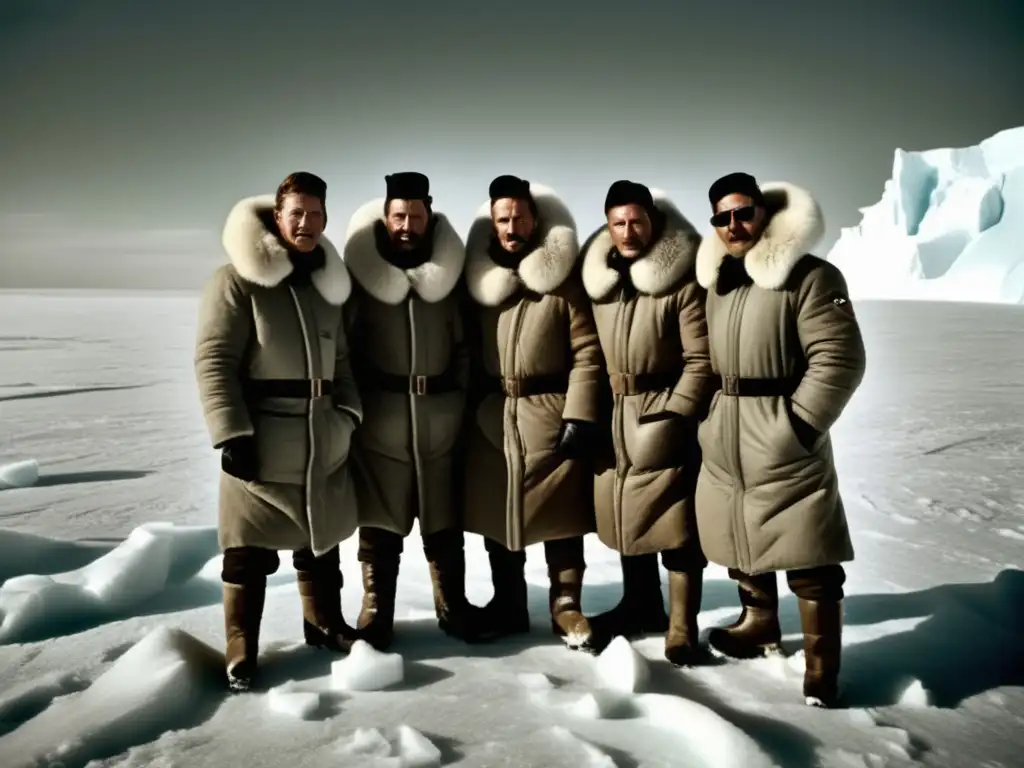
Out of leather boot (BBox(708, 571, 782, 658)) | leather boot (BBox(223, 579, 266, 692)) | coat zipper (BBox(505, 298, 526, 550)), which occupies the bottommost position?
leather boot (BBox(708, 571, 782, 658))

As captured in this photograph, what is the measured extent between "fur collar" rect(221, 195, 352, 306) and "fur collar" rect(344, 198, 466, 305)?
16 cm

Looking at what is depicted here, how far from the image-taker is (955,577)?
3.35m

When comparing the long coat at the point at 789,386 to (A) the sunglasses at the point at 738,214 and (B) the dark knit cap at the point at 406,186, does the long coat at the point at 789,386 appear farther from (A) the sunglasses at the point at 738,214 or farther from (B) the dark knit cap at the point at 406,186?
(B) the dark knit cap at the point at 406,186

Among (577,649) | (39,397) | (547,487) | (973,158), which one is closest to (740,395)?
(547,487)

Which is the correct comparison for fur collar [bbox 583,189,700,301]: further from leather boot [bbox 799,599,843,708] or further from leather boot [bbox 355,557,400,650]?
leather boot [bbox 355,557,400,650]

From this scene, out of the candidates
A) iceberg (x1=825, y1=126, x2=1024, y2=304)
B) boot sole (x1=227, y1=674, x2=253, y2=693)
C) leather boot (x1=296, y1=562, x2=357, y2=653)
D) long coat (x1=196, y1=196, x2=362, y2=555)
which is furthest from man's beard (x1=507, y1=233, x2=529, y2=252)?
iceberg (x1=825, y1=126, x2=1024, y2=304)

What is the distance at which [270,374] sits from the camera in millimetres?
2418

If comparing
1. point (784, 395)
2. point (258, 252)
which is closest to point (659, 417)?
point (784, 395)

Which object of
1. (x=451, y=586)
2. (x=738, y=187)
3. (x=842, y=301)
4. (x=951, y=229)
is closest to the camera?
(x=842, y=301)

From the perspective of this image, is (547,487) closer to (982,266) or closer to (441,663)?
(441,663)

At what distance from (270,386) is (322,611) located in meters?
0.88

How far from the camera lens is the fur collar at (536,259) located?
8.72ft

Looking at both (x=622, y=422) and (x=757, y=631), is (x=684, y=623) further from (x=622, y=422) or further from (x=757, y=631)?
(x=622, y=422)

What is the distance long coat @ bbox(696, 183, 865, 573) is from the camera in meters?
2.19
